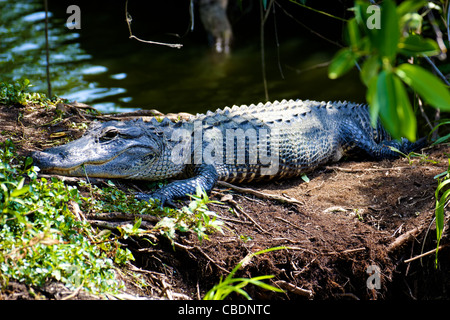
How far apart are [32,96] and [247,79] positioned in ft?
16.9

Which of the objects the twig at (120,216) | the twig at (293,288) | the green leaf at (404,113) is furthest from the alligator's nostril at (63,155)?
the green leaf at (404,113)

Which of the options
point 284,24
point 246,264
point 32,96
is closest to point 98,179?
point 246,264

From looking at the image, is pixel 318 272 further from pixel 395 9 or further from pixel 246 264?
pixel 395 9

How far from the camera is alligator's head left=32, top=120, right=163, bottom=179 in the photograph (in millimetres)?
3963

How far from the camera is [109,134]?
447cm

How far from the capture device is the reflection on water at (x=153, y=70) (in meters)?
9.01

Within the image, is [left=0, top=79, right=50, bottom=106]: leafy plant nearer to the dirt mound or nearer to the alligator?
the dirt mound

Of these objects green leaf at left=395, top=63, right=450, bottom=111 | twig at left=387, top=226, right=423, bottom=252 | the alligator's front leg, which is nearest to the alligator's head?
the alligator's front leg

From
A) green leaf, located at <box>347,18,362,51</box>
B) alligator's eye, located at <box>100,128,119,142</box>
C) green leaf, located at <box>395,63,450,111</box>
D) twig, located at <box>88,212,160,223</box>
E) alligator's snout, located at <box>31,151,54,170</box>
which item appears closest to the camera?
green leaf, located at <box>395,63,450,111</box>

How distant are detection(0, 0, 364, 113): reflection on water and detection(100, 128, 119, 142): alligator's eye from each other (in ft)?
13.5

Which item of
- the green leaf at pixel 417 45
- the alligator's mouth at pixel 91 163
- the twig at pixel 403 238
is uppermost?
the green leaf at pixel 417 45

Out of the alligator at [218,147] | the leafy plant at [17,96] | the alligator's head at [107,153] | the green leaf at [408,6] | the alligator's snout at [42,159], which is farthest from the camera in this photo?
the leafy plant at [17,96]

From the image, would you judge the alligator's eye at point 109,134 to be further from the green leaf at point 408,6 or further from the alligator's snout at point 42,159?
the green leaf at point 408,6

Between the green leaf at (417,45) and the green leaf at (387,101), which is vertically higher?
the green leaf at (417,45)
